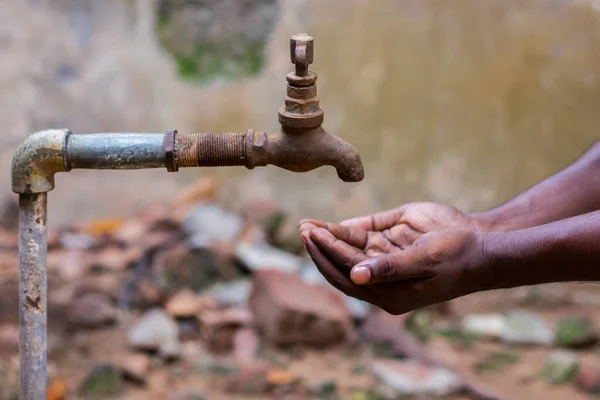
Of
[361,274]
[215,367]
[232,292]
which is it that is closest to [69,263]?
[232,292]

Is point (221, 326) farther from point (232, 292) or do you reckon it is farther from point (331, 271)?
point (331, 271)

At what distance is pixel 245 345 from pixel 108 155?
7.32 feet

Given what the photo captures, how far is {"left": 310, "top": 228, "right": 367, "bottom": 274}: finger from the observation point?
68.9 inches

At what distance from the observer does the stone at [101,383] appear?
337 cm

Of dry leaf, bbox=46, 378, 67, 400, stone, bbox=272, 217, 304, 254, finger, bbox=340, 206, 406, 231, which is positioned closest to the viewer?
finger, bbox=340, 206, 406, 231

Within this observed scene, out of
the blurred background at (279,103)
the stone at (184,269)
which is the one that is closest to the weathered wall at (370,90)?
the blurred background at (279,103)

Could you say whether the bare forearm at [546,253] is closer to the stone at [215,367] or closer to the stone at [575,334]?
the stone at [215,367]

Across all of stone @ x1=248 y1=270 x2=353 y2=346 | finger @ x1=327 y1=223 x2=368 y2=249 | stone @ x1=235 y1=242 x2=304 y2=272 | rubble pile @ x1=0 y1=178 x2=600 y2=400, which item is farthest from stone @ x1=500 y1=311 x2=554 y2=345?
finger @ x1=327 y1=223 x2=368 y2=249

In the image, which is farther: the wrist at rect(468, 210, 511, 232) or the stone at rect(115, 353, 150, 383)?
the stone at rect(115, 353, 150, 383)

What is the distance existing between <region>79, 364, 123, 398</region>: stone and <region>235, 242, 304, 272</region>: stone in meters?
1.00

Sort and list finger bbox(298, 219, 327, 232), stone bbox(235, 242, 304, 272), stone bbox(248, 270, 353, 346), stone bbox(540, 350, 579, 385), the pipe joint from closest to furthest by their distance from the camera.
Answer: the pipe joint, finger bbox(298, 219, 327, 232), stone bbox(540, 350, 579, 385), stone bbox(248, 270, 353, 346), stone bbox(235, 242, 304, 272)

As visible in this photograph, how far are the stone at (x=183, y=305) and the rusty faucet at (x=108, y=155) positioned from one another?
2197 mm

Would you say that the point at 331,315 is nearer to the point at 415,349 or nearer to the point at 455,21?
the point at 415,349

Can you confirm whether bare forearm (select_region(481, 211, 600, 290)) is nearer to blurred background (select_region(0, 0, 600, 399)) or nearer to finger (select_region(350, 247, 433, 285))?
finger (select_region(350, 247, 433, 285))
